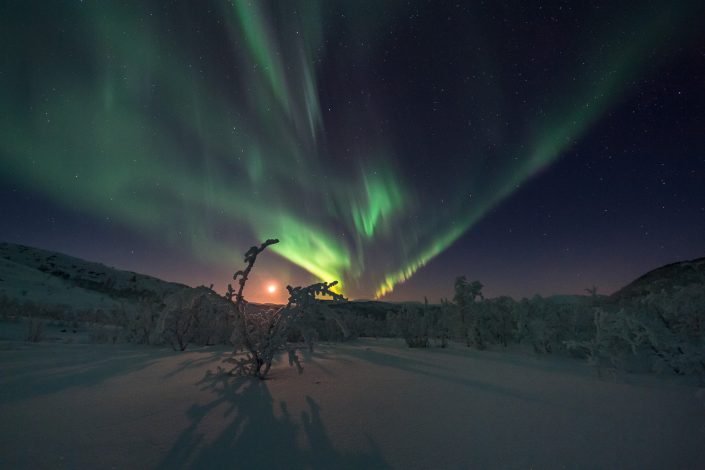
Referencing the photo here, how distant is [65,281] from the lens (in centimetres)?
3123

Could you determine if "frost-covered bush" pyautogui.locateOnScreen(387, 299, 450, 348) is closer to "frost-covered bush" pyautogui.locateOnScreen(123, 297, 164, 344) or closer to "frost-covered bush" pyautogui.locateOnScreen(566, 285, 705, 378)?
"frost-covered bush" pyautogui.locateOnScreen(566, 285, 705, 378)

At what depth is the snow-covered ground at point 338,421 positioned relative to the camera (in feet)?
5.03

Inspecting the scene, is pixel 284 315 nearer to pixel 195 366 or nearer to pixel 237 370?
pixel 237 370

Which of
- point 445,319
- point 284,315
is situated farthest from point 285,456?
point 445,319

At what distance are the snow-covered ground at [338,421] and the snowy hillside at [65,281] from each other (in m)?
12.7

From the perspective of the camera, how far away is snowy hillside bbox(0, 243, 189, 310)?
21.8 meters

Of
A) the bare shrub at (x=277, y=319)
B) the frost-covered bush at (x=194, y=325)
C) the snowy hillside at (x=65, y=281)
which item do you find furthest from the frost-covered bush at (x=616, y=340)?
the snowy hillside at (x=65, y=281)

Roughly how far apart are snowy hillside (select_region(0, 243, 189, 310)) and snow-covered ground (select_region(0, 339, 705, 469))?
1270 centimetres

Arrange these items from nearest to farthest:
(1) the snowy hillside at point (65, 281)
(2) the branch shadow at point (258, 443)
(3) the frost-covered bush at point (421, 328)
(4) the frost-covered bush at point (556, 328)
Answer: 1. (2) the branch shadow at point (258, 443)
2. (4) the frost-covered bush at point (556, 328)
3. (3) the frost-covered bush at point (421, 328)
4. (1) the snowy hillside at point (65, 281)

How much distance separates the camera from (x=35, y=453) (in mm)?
1482

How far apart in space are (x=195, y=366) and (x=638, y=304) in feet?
23.0

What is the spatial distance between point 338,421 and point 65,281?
135 feet

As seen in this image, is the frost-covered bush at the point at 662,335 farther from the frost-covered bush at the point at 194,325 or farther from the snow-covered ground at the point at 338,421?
the frost-covered bush at the point at 194,325

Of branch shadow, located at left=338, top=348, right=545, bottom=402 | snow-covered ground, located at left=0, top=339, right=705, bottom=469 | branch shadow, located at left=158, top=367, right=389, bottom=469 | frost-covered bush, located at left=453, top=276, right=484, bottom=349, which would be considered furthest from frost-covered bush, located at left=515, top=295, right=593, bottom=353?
branch shadow, located at left=158, top=367, right=389, bottom=469
